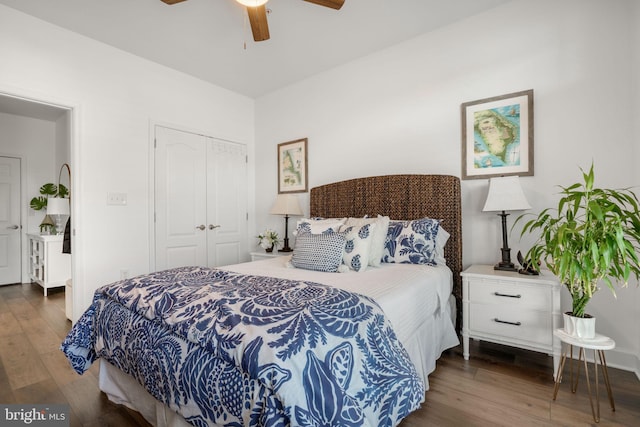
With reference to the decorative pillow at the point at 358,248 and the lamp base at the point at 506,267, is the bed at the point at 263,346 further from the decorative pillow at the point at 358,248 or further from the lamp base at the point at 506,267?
the lamp base at the point at 506,267

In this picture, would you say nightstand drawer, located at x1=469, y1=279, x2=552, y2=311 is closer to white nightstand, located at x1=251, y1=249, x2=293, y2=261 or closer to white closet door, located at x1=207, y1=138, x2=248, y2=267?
white nightstand, located at x1=251, y1=249, x2=293, y2=261

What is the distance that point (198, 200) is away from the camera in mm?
3818

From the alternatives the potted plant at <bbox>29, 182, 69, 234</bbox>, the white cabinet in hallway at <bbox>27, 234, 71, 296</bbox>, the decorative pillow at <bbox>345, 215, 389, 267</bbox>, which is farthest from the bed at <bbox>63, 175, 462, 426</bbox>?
the potted plant at <bbox>29, 182, 69, 234</bbox>

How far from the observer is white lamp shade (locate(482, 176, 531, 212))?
217 cm

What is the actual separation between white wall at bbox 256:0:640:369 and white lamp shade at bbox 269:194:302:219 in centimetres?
35

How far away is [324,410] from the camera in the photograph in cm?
91

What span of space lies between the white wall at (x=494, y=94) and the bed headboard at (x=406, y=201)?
6.4 inches

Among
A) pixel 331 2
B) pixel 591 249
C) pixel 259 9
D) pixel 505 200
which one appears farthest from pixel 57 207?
pixel 591 249

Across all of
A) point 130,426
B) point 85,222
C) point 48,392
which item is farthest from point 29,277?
point 130,426

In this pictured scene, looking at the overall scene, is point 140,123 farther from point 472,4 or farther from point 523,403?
point 523,403

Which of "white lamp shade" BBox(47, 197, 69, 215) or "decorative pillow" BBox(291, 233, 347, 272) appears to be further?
"white lamp shade" BBox(47, 197, 69, 215)

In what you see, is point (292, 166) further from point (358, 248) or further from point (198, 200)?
point (358, 248)

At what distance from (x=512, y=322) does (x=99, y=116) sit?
4024 millimetres

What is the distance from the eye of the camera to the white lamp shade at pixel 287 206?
11.9 ft
